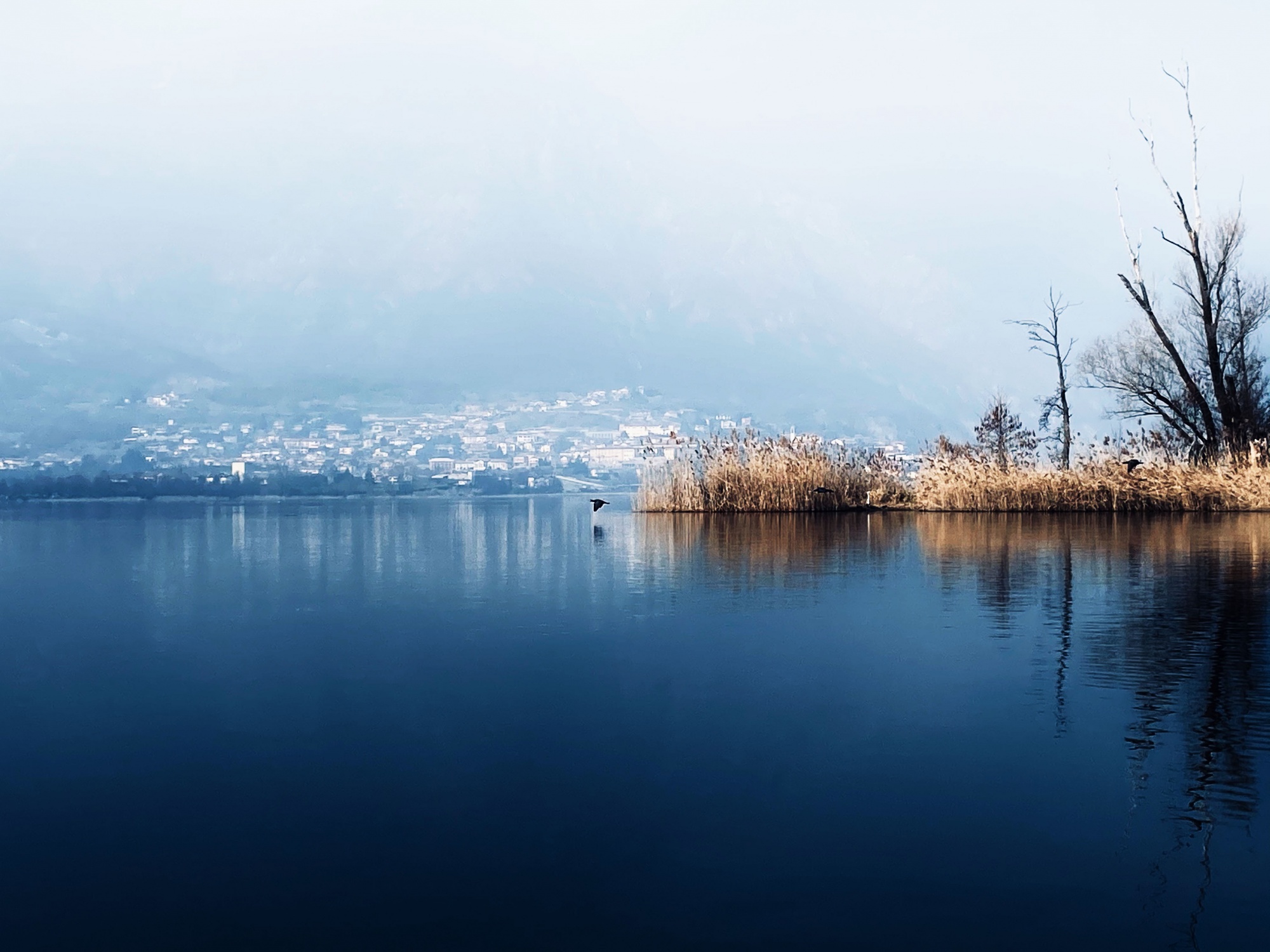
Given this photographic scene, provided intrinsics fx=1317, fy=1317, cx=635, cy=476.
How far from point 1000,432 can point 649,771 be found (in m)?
29.6

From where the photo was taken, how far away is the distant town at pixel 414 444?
92.1 metres

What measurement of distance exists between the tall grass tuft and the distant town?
48240mm

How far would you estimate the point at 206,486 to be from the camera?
7412 centimetres

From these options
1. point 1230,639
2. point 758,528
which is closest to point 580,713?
point 1230,639

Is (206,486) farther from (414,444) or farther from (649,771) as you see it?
(649,771)

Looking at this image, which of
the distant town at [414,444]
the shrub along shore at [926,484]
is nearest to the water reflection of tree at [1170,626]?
the shrub along shore at [926,484]

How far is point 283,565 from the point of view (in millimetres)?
17266

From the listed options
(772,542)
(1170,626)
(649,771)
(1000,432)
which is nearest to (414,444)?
(1000,432)

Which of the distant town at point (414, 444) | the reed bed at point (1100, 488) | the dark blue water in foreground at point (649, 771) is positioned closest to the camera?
the dark blue water in foreground at point (649, 771)

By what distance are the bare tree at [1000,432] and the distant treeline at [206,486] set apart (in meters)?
45.9

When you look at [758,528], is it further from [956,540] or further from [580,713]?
[580,713]

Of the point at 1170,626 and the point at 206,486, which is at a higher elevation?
the point at 206,486

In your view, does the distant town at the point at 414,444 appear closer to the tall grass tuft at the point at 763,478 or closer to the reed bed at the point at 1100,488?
the tall grass tuft at the point at 763,478

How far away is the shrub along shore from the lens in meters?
27.5
